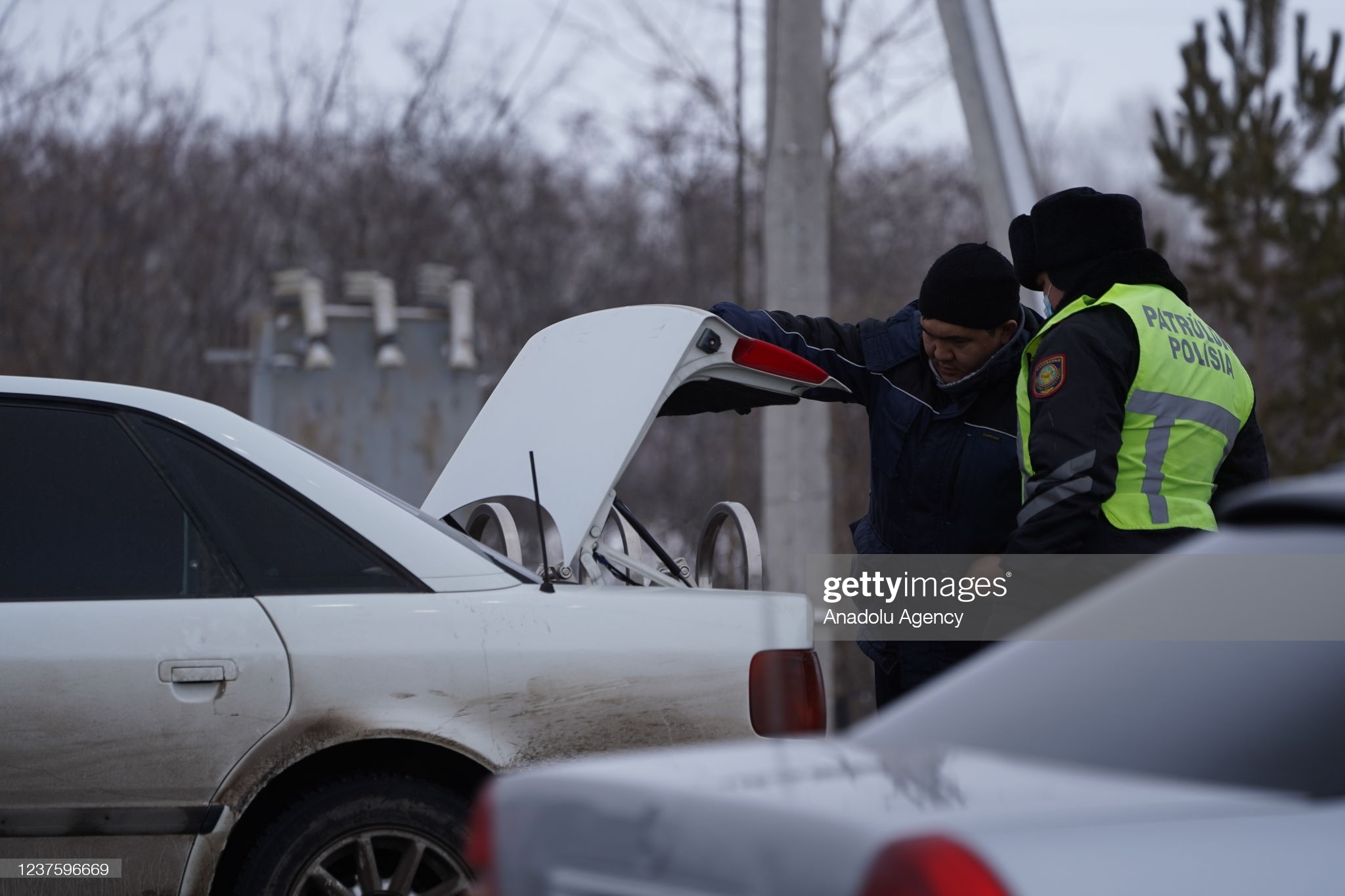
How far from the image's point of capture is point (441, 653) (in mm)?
3201

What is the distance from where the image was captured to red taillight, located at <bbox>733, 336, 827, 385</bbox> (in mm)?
4070

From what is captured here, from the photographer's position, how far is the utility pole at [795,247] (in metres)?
7.79

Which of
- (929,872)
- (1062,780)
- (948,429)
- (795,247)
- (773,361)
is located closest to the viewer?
(929,872)

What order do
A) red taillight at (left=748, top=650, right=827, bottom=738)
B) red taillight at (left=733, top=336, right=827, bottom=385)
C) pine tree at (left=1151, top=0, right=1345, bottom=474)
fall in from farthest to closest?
1. pine tree at (left=1151, top=0, right=1345, bottom=474)
2. red taillight at (left=733, top=336, right=827, bottom=385)
3. red taillight at (left=748, top=650, right=827, bottom=738)

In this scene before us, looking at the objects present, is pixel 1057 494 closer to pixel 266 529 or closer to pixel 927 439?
pixel 927 439

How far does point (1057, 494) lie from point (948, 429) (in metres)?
0.74

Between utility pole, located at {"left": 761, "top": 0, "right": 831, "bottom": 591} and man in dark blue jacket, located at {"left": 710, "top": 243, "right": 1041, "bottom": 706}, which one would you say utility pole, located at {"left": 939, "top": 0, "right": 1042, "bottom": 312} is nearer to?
utility pole, located at {"left": 761, "top": 0, "right": 831, "bottom": 591}

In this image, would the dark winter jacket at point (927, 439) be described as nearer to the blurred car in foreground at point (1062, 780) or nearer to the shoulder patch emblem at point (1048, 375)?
the shoulder patch emblem at point (1048, 375)

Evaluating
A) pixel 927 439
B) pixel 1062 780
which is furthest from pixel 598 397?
pixel 1062 780

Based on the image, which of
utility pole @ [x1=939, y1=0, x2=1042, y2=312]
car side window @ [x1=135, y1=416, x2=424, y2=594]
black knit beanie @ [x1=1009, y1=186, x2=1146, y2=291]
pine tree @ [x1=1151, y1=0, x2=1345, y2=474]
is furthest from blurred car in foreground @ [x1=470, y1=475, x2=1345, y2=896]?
pine tree @ [x1=1151, y1=0, x2=1345, y2=474]

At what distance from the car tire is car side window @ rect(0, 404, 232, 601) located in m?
0.51

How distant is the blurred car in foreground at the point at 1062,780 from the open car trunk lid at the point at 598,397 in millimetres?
2094

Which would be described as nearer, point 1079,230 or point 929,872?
point 929,872

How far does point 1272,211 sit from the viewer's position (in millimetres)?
16859
